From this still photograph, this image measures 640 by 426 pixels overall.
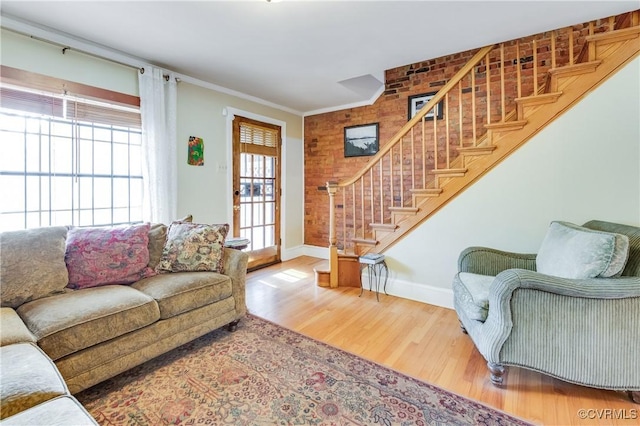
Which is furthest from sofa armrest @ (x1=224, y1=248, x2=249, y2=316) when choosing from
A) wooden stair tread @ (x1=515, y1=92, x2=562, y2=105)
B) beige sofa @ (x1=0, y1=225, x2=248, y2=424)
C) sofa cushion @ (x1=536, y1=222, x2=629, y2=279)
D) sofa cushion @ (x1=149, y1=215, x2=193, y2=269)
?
wooden stair tread @ (x1=515, y1=92, x2=562, y2=105)

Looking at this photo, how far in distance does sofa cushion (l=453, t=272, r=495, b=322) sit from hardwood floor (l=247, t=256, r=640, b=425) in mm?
366

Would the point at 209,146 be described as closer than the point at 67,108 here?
No

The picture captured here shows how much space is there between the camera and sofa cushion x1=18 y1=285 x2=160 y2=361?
1.51 metres

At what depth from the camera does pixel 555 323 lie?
1.64m

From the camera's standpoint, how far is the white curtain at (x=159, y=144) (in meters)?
2.88

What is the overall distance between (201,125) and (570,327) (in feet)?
12.4

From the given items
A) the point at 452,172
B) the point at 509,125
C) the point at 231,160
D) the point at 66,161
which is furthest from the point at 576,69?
the point at 66,161

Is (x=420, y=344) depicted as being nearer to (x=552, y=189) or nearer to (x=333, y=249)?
(x=333, y=249)

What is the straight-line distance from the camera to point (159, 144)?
297 cm

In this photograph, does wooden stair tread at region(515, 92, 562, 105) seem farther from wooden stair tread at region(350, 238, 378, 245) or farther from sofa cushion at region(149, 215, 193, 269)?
sofa cushion at region(149, 215, 193, 269)

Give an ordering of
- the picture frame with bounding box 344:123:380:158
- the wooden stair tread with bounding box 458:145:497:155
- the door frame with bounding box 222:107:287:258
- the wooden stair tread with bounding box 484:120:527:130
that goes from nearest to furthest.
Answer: the wooden stair tread with bounding box 484:120:527:130
the wooden stair tread with bounding box 458:145:497:155
the door frame with bounding box 222:107:287:258
the picture frame with bounding box 344:123:380:158

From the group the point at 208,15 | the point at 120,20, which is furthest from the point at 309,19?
the point at 120,20

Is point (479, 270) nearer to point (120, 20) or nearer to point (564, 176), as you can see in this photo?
point (564, 176)

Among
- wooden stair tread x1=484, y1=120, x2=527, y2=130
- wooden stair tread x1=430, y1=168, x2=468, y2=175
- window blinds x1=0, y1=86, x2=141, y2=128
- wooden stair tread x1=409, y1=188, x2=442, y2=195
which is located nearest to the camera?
window blinds x1=0, y1=86, x2=141, y2=128
